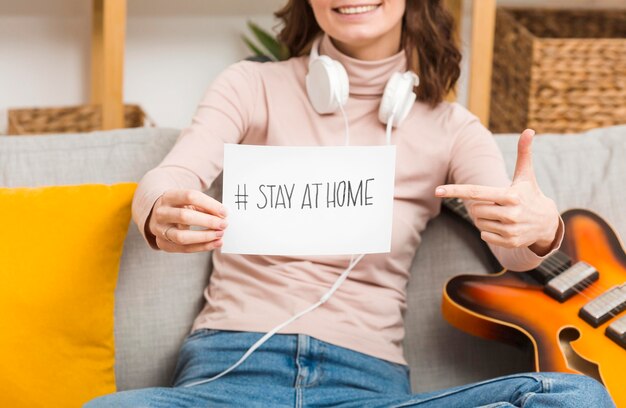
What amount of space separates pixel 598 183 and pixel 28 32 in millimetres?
1724

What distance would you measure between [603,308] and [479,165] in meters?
0.30

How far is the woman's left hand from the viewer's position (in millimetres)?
1232

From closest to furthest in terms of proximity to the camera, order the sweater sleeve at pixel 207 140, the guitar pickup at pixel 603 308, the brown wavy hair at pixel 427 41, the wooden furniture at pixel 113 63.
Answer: the sweater sleeve at pixel 207 140 → the guitar pickup at pixel 603 308 → the brown wavy hair at pixel 427 41 → the wooden furniture at pixel 113 63

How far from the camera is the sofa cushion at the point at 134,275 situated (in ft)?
4.99

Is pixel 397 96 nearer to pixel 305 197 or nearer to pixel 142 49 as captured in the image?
pixel 305 197

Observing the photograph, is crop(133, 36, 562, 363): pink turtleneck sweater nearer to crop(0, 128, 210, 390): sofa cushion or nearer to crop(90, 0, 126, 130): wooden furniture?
crop(0, 128, 210, 390): sofa cushion

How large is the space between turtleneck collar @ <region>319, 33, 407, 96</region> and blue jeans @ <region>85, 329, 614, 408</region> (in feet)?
1.46

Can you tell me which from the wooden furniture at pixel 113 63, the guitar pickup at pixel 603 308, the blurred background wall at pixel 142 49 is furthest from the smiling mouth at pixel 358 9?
the blurred background wall at pixel 142 49

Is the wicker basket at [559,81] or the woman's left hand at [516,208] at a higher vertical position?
the wicker basket at [559,81]

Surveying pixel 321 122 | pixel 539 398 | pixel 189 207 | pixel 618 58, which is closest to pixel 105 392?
→ pixel 189 207

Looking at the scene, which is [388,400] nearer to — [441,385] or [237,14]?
[441,385]

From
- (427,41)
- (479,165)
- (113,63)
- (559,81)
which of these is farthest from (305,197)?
(559,81)

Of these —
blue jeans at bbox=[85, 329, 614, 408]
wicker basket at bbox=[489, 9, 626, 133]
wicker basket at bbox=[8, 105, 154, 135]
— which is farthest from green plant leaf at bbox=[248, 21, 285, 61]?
blue jeans at bbox=[85, 329, 614, 408]

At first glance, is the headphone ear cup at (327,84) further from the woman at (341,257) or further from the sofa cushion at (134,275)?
the sofa cushion at (134,275)
